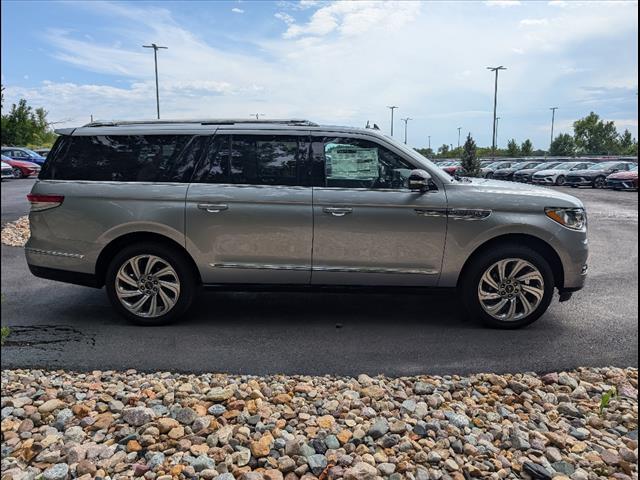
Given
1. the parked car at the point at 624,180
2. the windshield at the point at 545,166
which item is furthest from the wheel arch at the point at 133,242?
the windshield at the point at 545,166

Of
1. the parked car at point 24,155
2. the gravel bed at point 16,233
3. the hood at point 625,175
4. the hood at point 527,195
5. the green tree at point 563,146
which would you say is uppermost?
the green tree at point 563,146

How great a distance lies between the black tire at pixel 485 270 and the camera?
4.71 m

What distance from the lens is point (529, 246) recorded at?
4828 millimetres

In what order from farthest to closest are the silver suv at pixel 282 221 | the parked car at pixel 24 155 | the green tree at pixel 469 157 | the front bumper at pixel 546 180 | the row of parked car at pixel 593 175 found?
the front bumper at pixel 546 180, the parked car at pixel 24 155, the row of parked car at pixel 593 175, the green tree at pixel 469 157, the silver suv at pixel 282 221

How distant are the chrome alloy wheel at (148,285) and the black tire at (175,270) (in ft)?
0.09

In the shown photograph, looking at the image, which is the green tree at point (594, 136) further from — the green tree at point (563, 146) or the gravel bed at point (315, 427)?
the gravel bed at point (315, 427)

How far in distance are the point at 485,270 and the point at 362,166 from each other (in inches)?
56.9

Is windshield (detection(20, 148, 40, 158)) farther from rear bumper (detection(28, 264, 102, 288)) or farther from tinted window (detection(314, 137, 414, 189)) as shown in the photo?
tinted window (detection(314, 137, 414, 189))

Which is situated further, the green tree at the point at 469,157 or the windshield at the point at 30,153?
the windshield at the point at 30,153

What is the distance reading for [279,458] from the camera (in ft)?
8.65

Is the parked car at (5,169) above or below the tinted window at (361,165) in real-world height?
below

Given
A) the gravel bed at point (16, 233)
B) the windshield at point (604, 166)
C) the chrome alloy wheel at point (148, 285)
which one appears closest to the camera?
the chrome alloy wheel at point (148, 285)

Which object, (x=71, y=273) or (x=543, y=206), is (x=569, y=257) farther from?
(x=71, y=273)

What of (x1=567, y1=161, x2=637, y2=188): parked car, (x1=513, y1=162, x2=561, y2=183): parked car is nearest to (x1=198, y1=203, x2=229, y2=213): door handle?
(x1=567, y1=161, x2=637, y2=188): parked car
